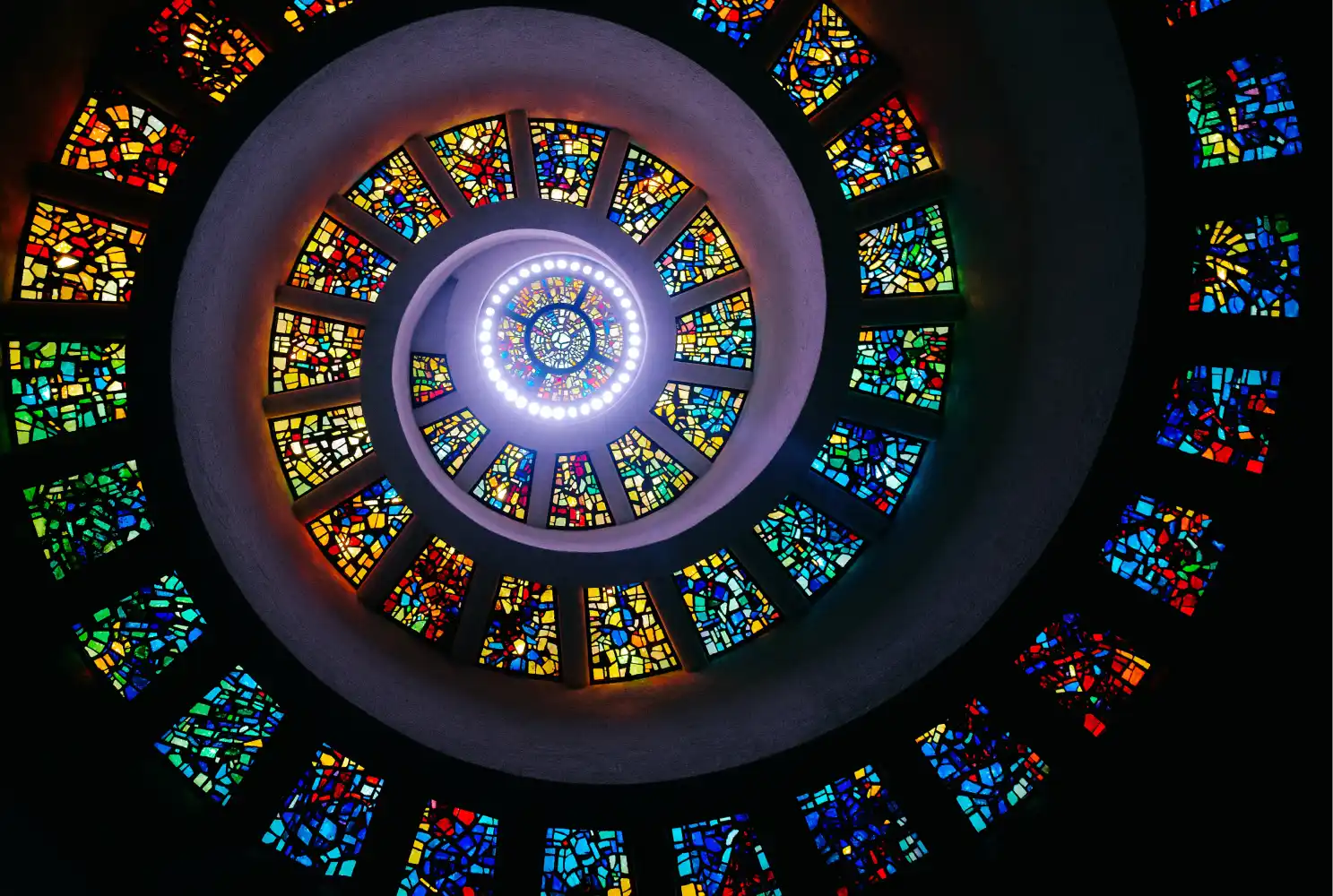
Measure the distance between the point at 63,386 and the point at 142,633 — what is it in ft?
8.00

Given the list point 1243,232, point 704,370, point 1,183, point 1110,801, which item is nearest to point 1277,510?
point 1243,232

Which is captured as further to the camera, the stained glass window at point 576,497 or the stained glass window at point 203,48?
the stained glass window at point 576,497

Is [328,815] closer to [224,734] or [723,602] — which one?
[224,734]

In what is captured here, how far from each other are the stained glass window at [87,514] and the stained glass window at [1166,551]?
9.09m

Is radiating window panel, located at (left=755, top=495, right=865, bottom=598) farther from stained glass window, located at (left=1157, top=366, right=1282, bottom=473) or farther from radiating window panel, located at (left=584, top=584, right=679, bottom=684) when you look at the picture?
stained glass window, located at (left=1157, top=366, right=1282, bottom=473)

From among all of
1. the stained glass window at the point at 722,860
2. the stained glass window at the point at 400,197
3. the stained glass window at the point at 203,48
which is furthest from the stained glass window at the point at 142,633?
the stained glass window at the point at 722,860

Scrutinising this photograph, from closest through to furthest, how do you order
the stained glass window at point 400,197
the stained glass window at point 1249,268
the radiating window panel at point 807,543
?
1. the stained glass window at point 1249,268
2. the radiating window panel at point 807,543
3. the stained glass window at point 400,197

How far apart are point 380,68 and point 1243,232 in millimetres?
7765

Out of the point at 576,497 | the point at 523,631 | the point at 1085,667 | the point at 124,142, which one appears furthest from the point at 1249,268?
the point at 124,142

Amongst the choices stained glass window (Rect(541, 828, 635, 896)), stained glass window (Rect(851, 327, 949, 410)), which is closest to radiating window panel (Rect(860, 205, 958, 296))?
stained glass window (Rect(851, 327, 949, 410))

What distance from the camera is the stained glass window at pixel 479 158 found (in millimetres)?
10375

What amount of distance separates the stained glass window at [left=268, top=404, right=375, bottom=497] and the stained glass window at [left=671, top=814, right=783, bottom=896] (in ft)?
18.9

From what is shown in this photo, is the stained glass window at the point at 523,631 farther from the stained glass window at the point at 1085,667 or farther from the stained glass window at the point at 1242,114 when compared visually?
the stained glass window at the point at 1242,114

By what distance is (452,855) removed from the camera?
8664 millimetres
